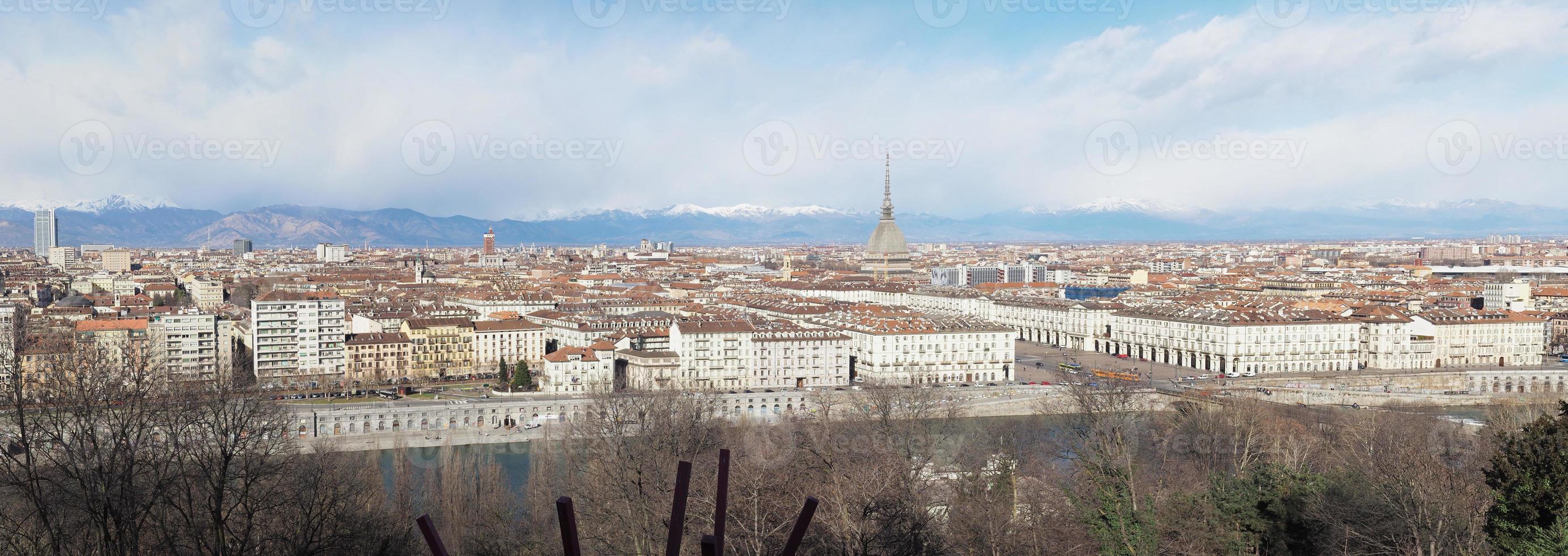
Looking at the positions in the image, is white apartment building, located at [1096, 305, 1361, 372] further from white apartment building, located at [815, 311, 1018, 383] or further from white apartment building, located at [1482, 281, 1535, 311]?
white apartment building, located at [1482, 281, 1535, 311]

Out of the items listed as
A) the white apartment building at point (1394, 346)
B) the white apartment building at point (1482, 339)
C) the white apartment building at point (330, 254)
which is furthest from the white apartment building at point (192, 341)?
the white apartment building at point (330, 254)

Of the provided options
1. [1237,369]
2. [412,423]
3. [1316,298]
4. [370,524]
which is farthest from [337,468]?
[1316,298]

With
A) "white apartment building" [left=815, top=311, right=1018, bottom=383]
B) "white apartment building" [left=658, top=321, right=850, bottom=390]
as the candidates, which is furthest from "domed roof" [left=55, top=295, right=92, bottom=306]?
"white apartment building" [left=815, top=311, right=1018, bottom=383]

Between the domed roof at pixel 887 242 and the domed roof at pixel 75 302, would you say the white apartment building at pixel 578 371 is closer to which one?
the domed roof at pixel 75 302

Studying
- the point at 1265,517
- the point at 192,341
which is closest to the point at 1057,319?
the point at 192,341

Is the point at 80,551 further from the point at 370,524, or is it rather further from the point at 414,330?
the point at 414,330
